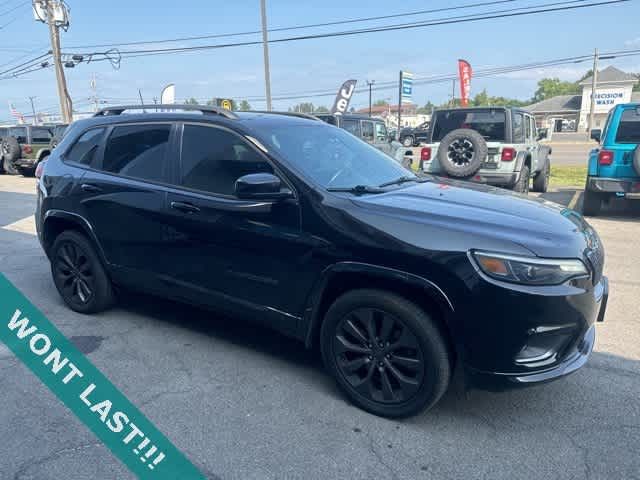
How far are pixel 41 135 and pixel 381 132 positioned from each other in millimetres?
12091

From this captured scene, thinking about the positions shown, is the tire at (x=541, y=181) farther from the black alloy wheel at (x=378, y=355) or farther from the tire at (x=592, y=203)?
the black alloy wheel at (x=378, y=355)

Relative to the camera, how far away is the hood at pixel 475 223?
252cm

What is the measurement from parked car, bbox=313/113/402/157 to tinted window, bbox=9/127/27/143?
11483mm

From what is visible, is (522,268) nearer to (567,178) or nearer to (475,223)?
(475,223)

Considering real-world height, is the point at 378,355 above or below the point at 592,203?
above

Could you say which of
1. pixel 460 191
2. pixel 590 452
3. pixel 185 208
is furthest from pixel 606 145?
pixel 185 208

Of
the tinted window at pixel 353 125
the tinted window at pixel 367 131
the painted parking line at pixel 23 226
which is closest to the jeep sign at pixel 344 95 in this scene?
the tinted window at pixel 367 131

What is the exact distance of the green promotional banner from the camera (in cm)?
255

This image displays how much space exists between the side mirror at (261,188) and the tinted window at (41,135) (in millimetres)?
17159

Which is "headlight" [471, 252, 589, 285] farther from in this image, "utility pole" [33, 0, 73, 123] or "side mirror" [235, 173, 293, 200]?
"utility pole" [33, 0, 73, 123]

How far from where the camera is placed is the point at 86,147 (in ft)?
14.2

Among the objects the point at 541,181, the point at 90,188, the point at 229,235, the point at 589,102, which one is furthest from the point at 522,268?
the point at 589,102

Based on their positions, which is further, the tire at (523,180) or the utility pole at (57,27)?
the utility pole at (57,27)

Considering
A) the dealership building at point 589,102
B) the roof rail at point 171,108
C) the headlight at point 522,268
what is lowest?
the dealership building at point 589,102
